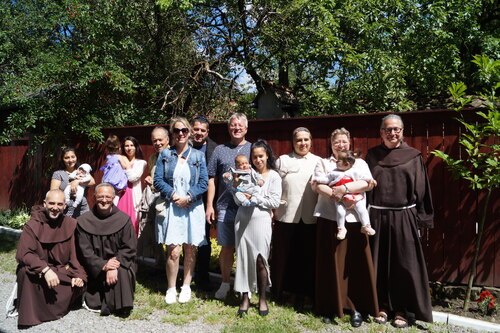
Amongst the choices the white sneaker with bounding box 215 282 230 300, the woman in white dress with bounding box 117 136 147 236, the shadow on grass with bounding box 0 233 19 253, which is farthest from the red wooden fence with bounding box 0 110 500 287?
the shadow on grass with bounding box 0 233 19 253

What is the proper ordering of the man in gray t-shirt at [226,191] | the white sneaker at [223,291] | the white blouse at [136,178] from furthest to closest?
the white blouse at [136,178], the white sneaker at [223,291], the man in gray t-shirt at [226,191]

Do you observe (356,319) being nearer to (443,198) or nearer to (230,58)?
(443,198)

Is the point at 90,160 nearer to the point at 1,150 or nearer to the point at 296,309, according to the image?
the point at 1,150

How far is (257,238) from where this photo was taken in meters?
4.23

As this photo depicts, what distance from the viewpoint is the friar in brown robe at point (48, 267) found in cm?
414

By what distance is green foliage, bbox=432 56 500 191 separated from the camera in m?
3.99

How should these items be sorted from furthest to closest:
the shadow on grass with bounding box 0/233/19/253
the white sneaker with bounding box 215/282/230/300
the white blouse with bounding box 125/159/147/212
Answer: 1. the shadow on grass with bounding box 0/233/19/253
2. the white blouse with bounding box 125/159/147/212
3. the white sneaker with bounding box 215/282/230/300

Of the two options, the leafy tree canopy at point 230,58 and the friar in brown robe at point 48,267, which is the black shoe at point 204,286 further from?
the leafy tree canopy at point 230,58

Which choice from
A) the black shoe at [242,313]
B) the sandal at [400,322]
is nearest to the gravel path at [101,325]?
the black shoe at [242,313]

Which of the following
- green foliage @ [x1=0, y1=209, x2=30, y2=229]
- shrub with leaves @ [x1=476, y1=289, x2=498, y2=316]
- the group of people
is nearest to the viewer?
the group of people

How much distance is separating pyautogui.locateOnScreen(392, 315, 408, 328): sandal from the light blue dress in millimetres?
2188

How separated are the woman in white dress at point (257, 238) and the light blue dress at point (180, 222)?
0.63m

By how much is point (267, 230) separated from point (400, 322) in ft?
5.06

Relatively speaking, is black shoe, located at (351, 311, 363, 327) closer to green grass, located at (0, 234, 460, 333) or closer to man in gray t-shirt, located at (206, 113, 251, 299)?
green grass, located at (0, 234, 460, 333)
